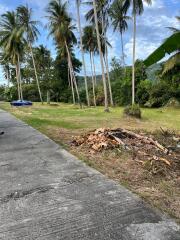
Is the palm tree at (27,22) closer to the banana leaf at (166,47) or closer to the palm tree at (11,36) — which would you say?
the palm tree at (11,36)

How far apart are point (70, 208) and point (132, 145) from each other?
13.3 feet

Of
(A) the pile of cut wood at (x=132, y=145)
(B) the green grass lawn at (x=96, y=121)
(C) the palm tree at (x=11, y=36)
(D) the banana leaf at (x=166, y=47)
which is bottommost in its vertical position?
(B) the green grass lawn at (x=96, y=121)

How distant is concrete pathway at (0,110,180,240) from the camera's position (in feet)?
12.8

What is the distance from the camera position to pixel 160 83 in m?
34.5

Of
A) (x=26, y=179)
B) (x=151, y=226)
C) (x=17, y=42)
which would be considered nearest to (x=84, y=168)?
(x=26, y=179)

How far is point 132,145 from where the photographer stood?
842 cm

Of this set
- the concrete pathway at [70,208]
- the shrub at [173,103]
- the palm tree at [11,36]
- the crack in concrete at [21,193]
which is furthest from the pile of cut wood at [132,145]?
the palm tree at [11,36]

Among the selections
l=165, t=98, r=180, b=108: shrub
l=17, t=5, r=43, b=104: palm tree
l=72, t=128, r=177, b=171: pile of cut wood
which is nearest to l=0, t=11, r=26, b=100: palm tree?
l=17, t=5, r=43, b=104: palm tree

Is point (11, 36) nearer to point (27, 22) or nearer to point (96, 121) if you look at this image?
point (27, 22)

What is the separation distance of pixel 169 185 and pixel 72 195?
1546 millimetres

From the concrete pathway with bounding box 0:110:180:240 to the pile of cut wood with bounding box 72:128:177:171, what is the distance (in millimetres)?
1282

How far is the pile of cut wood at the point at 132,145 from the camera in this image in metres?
7.21

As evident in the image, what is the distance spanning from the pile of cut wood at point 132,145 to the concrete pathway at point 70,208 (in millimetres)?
1282

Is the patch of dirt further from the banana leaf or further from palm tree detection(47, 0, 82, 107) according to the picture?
palm tree detection(47, 0, 82, 107)
